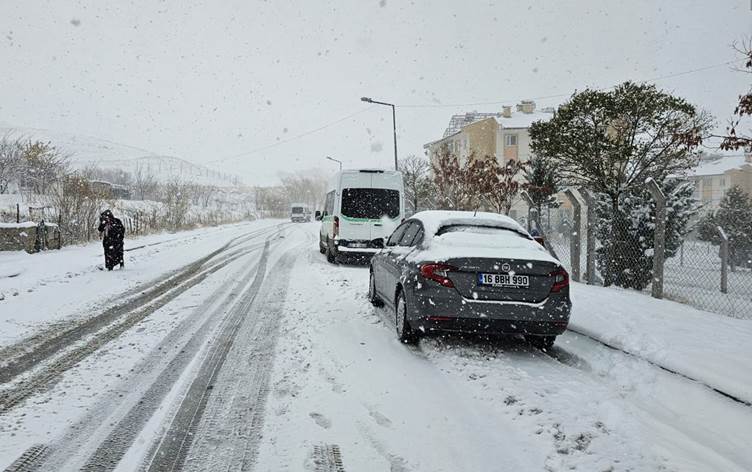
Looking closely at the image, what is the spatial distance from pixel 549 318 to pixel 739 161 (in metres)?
72.3

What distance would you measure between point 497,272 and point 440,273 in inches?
22.4

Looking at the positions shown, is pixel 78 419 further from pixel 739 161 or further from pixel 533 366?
pixel 739 161

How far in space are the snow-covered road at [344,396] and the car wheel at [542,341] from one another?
12 cm

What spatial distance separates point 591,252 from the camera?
31.9ft

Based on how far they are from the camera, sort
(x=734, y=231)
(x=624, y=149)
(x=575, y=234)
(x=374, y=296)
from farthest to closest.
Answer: (x=734, y=231), (x=624, y=149), (x=575, y=234), (x=374, y=296)

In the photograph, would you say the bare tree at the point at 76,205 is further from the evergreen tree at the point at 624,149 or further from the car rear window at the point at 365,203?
the evergreen tree at the point at 624,149

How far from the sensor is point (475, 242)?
5.43 meters

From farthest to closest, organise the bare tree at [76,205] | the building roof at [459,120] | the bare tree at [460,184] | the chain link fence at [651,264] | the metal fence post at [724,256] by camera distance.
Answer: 1. the building roof at [459,120]
2. the bare tree at [460,184]
3. the bare tree at [76,205]
4. the chain link fence at [651,264]
5. the metal fence post at [724,256]

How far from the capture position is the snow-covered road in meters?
3.02

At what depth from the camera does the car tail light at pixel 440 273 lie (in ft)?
16.3

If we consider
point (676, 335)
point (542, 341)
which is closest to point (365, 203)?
point (542, 341)

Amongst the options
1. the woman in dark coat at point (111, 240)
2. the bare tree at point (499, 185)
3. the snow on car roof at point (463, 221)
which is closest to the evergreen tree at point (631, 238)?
the snow on car roof at point (463, 221)

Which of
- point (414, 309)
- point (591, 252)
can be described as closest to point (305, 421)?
point (414, 309)

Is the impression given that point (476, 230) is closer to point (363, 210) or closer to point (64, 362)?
point (64, 362)
